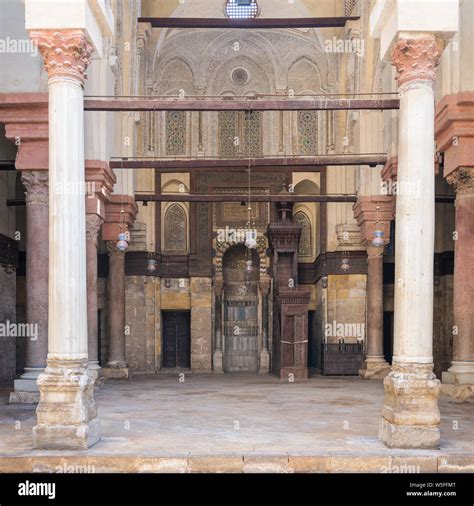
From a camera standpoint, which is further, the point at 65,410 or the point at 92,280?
the point at 92,280

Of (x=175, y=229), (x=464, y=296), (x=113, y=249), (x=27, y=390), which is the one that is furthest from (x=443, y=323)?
(x=27, y=390)

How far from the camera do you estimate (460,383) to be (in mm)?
13086

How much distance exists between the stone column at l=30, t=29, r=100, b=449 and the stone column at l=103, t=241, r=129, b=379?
32.0 ft

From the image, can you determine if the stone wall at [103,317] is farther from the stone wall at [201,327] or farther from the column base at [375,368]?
the column base at [375,368]

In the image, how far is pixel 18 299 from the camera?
68.5ft

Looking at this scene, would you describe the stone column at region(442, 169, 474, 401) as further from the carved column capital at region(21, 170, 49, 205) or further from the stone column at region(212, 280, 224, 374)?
the stone column at region(212, 280, 224, 374)

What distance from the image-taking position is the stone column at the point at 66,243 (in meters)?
8.76

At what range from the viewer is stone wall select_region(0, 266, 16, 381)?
731 inches

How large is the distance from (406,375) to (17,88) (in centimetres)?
805

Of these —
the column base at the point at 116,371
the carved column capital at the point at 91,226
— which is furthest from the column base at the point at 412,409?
the column base at the point at 116,371

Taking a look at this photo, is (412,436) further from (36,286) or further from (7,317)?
(7,317)

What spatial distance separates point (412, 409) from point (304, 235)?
1450 centimetres
